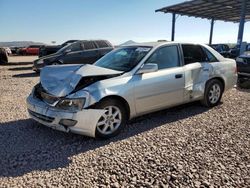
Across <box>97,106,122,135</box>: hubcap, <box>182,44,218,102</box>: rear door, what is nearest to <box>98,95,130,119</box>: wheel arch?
<box>97,106,122,135</box>: hubcap

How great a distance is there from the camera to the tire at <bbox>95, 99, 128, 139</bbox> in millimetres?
4223

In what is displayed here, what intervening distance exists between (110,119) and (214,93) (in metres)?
3.00

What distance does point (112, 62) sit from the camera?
5.32 metres

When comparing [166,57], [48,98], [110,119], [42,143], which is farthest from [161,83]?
[42,143]

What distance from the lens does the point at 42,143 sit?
4164 millimetres

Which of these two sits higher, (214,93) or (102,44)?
(102,44)

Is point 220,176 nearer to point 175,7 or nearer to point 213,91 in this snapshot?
point 213,91

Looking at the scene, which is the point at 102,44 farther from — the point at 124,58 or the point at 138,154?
the point at 138,154

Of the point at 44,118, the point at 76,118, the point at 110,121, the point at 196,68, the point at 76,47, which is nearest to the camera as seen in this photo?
the point at 76,118

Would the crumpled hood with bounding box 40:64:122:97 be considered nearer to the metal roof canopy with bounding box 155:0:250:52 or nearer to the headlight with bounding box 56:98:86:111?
the headlight with bounding box 56:98:86:111

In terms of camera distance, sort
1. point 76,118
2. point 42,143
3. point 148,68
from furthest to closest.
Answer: point 148,68 → point 42,143 → point 76,118

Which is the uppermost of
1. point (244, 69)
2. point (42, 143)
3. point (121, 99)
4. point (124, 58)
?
point (124, 58)

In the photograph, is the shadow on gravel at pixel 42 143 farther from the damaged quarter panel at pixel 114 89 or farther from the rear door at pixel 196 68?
the damaged quarter panel at pixel 114 89

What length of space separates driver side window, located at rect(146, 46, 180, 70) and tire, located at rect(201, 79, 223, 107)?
1141mm
